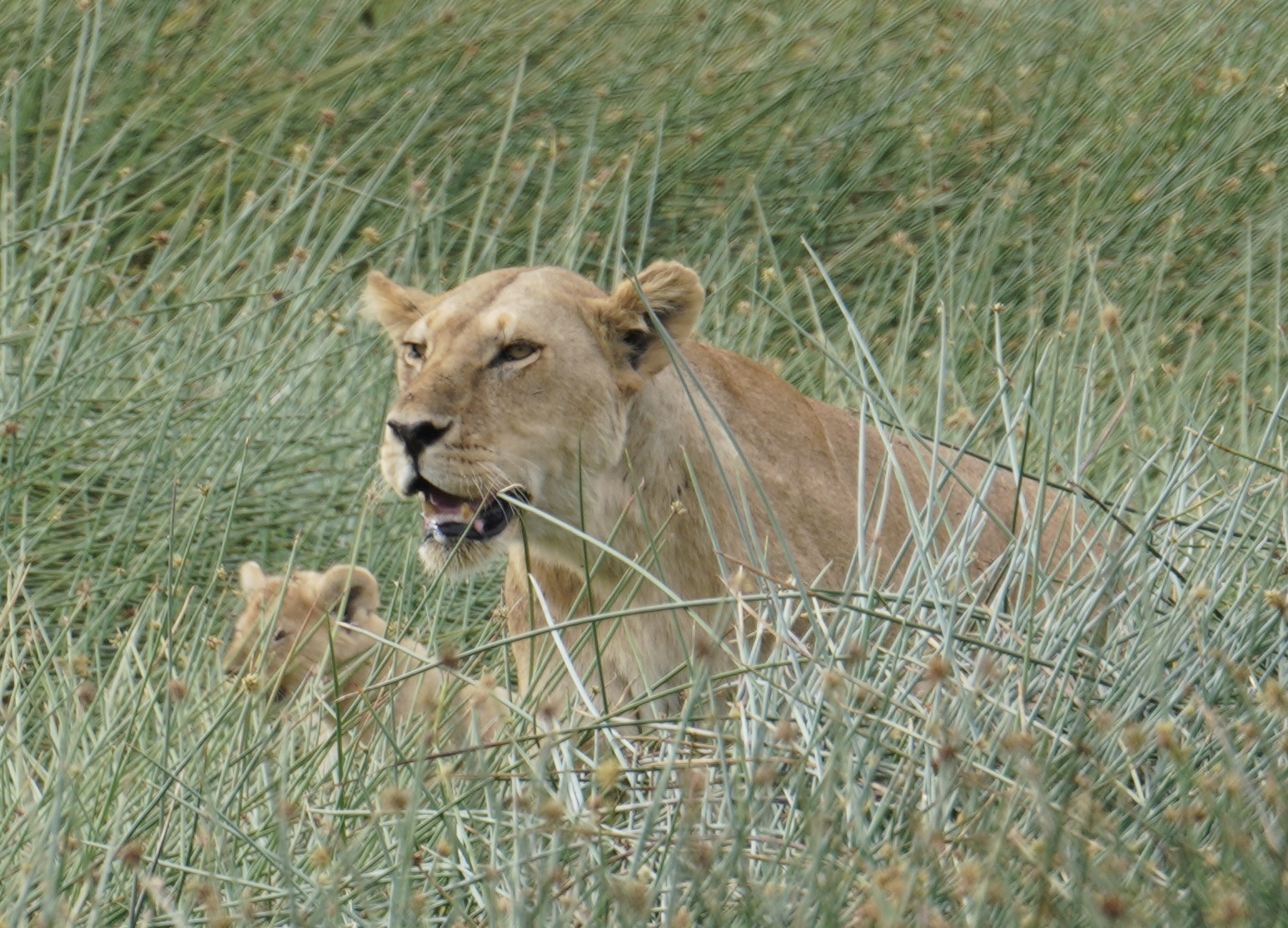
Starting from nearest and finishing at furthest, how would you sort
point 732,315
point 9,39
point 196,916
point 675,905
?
point 675,905 → point 196,916 → point 732,315 → point 9,39

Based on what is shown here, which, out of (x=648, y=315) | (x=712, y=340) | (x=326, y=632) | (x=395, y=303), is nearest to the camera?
(x=648, y=315)

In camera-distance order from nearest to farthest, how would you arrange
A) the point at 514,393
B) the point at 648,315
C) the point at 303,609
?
the point at 514,393 < the point at 648,315 < the point at 303,609

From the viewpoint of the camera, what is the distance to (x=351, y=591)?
14.8ft

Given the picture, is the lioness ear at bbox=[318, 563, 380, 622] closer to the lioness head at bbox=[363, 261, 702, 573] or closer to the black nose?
the lioness head at bbox=[363, 261, 702, 573]

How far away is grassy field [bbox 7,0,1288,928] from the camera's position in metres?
2.32

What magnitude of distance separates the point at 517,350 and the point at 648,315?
0.91 ft

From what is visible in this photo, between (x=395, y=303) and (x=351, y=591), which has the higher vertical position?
(x=395, y=303)

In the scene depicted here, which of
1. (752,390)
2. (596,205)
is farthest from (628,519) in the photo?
(596,205)

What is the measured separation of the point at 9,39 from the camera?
709 cm

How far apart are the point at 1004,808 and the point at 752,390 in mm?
2121

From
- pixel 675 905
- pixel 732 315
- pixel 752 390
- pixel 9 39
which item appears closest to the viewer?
pixel 675 905

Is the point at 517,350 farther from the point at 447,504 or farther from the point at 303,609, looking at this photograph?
the point at 303,609

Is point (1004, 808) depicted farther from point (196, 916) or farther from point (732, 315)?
point (732, 315)

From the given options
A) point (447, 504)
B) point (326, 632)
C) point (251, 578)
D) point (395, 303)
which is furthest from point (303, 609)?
point (447, 504)
